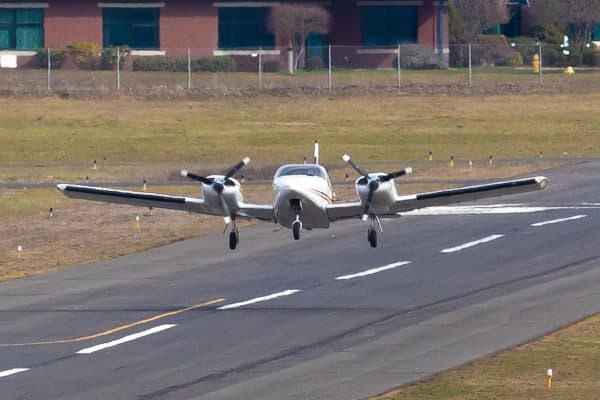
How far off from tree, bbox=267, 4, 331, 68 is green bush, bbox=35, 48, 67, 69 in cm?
1742

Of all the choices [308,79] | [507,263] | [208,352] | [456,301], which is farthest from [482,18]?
[208,352]

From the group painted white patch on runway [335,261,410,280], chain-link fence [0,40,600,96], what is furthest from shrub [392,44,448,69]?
painted white patch on runway [335,261,410,280]

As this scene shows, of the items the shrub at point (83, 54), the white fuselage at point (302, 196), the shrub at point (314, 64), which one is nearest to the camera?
the white fuselage at point (302, 196)

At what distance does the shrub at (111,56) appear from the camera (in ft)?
381

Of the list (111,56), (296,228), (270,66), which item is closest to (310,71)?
(270,66)

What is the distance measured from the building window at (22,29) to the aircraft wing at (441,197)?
77.6 metres

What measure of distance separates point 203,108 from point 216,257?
149 ft

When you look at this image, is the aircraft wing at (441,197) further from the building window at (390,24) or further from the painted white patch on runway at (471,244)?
the building window at (390,24)

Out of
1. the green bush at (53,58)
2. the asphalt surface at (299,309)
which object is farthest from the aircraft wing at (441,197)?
the green bush at (53,58)

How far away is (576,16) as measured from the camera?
126125 millimetres

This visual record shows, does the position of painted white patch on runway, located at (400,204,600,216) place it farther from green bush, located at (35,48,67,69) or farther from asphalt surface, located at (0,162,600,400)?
green bush, located at (35,48,67,69)

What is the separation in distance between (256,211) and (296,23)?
74.1 meters

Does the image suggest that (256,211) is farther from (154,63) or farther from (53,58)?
(53,58)

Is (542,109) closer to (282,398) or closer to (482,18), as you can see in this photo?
(482,18)
